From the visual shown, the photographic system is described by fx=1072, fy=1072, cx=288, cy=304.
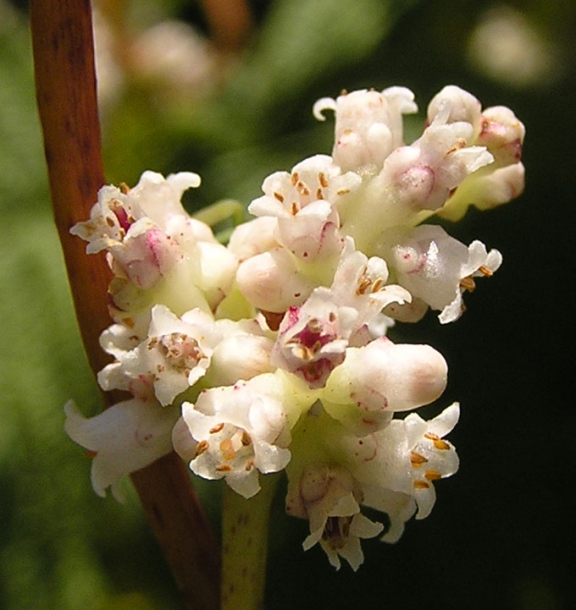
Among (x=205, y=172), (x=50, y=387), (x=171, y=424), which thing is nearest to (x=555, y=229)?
(x=205, y=172)

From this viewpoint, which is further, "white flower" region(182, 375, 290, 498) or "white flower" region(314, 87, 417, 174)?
"white flower" region(314, 87, 417, 174)

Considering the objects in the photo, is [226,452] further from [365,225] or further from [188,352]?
[365,225]

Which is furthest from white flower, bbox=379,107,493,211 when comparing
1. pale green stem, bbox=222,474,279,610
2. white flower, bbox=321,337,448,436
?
→ pale green stem, bbox=222,474,279,610

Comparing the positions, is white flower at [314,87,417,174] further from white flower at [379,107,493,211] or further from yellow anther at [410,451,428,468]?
yellow anther at [410,451,428,468]

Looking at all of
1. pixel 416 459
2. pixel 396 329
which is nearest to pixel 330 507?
pixel 416 459

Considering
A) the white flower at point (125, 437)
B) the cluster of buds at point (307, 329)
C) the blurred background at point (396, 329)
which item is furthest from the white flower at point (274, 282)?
the blurred background at point (396, 329)

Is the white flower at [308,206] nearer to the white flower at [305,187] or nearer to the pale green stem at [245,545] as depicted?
the white flower at [305,187]
